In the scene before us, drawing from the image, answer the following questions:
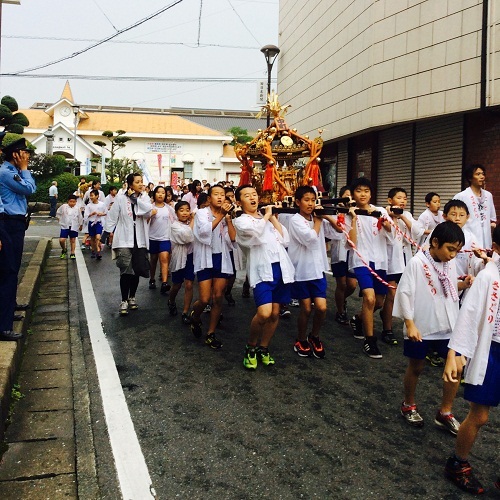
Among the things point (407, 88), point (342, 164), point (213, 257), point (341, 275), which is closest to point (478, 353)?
point (213, 257)

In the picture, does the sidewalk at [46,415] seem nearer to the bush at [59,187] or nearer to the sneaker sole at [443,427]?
the sneaker sole at [443,427]

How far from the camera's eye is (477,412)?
2.97 metres

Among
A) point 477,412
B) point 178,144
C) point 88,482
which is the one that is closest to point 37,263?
point 88,482

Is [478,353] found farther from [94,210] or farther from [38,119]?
[38,119]

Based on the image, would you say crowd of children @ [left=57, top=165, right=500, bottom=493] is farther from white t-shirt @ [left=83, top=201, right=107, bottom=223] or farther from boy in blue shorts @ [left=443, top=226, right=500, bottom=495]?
white t-shirt @ [left=83, top=201, right=107, bottom=223]

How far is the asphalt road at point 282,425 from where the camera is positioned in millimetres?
3025

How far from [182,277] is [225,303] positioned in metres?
1.00

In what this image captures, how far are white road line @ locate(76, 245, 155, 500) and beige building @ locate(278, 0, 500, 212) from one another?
8218mm

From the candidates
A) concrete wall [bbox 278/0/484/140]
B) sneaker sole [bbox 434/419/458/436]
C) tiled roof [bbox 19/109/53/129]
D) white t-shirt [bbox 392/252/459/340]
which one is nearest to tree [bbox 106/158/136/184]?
tiled roof [bbox 19/109/53/129]

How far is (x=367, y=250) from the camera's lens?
5.93m

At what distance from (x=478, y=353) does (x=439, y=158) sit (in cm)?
989

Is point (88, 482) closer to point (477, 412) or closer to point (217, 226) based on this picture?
point (477, 412)

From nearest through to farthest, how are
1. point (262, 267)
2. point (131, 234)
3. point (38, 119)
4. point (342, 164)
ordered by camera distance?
point (262, 267) < point (131, 234) < point (342, 164) < point (38, 119)

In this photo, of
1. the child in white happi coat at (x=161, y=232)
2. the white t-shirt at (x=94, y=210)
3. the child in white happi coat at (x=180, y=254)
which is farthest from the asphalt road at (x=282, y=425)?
the white t-shirt at (x=94, y=210)
